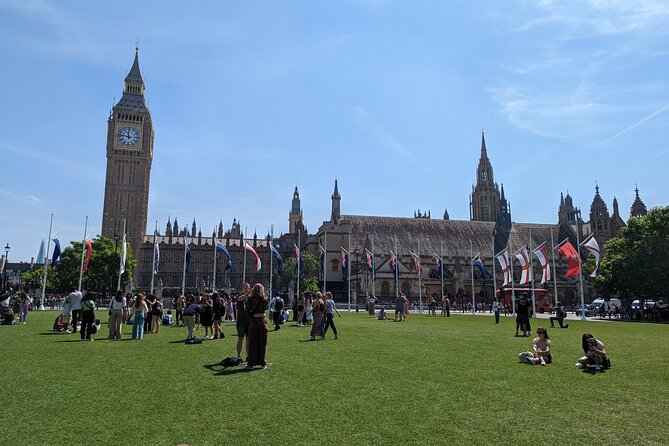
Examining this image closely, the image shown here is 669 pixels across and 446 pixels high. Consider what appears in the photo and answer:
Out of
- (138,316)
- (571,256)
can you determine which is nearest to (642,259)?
(571,256)

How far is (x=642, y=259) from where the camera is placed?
140 ft

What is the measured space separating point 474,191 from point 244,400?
119 meters

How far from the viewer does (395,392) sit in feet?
29.3

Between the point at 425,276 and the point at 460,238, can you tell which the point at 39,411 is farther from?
the point at 460,238

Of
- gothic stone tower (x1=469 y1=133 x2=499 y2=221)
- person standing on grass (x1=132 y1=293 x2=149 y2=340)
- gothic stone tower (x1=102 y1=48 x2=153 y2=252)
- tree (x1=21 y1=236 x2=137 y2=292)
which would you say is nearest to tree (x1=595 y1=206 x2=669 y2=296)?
person standing on grass (x1=132 y1=293 x2=149 y2=340)

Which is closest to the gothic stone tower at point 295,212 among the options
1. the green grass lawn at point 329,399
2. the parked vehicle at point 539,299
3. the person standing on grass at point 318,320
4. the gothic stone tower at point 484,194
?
the gothic stone tower at point 484,194

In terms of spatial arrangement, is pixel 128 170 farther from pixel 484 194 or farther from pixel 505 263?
pixel 505 263

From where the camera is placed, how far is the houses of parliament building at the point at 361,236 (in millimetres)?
82938

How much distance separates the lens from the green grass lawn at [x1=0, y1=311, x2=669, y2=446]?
21.3 feet

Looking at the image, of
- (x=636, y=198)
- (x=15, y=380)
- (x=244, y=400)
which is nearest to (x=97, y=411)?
(x=244, y=400)

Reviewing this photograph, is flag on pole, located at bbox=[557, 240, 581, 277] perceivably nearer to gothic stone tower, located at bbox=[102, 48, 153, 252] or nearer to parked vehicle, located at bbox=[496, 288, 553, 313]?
parked vehicle, located at bbox=[496, 288, 553, 313]

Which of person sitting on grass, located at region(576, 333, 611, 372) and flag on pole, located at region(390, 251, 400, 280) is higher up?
flag on pole, located at region(390, 251, 400, 280)

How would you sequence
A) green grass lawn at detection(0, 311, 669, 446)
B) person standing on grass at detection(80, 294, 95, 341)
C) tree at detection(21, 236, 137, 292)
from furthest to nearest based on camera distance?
1. tree at detection(21, 236, 137, 292)
2. person standing on grass at detection(80, 294, 95, 341)
3. green grass lawn at detection(0, 311, 669, 446)

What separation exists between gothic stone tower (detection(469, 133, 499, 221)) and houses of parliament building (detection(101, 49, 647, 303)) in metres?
0.24
